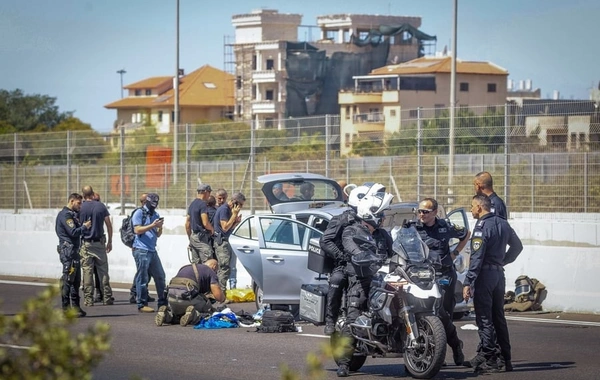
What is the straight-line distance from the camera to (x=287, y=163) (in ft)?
84.6

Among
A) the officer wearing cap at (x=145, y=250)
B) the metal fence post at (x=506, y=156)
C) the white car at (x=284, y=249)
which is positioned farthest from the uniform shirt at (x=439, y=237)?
the metal fence post at (x=506, y=156)

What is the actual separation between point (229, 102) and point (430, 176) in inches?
3578

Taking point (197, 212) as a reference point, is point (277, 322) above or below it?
below

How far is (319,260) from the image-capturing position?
34.6 ft

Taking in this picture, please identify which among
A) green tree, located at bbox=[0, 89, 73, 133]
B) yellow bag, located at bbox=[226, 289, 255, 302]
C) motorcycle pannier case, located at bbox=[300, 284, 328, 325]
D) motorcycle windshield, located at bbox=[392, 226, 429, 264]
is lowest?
yellow bag, located at bbox=[226, 289, 255, 302]

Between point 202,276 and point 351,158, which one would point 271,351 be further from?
point 351,158

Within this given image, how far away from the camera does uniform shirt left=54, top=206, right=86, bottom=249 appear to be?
15.4 metres

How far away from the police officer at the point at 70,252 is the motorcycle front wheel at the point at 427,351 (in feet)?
22.3

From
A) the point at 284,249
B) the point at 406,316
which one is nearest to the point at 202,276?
the point at 284,249

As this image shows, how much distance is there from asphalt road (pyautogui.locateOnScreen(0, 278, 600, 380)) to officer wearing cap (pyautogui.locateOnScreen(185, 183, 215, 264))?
94.5 inches

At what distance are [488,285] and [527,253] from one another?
6052 mm

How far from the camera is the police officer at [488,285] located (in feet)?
33.9

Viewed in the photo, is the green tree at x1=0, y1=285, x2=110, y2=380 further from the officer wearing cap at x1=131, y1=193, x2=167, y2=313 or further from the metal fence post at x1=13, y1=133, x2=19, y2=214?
the metal fence post at x1=13, y1=133, x2=19, y2=214

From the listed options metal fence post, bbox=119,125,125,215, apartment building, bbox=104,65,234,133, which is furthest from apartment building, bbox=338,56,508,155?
metal fence post, bbox=119,125,125,215
